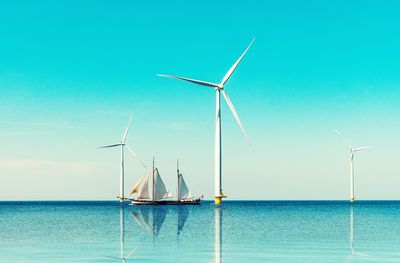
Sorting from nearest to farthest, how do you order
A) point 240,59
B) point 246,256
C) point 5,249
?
point 246,256
point 5,249
point 240,59

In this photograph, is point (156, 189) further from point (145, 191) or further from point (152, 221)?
point (152, 221)

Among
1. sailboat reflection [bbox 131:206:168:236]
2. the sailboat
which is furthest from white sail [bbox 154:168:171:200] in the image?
sailboat reflection [bbox 131:206:168:236]

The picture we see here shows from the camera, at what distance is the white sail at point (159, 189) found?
191 metres

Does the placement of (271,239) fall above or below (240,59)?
below

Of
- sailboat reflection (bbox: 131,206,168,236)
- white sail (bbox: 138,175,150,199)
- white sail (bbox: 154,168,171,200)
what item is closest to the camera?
sailboat reflection (bbox: 131,206,168,236)

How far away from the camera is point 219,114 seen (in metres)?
144

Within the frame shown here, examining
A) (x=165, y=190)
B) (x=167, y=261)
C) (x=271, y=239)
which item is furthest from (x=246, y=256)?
(x=165, y=190)

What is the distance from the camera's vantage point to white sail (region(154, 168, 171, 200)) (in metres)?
191

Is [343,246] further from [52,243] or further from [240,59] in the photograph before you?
[240,59]

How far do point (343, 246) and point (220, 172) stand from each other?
87.6 meters

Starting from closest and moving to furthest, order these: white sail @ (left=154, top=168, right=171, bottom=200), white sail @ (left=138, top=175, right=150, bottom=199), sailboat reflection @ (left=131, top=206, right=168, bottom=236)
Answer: sailboat reflection @ (left=131, top=206, right=168, bottom=236) → white sail @ (left=154, top=168, right=171, bottom=200) → white sail @ (left=138, top=175, right=150, bottom=199)

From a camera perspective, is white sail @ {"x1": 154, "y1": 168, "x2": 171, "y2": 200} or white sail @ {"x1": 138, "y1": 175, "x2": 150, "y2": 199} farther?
white sail @ {"x1": 138, "y1": 175, "x2": 150, "y2": 199}

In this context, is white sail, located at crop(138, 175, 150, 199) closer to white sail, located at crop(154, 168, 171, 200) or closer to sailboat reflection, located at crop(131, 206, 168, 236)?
white sail, located at crop(154, 168, 171, 200)

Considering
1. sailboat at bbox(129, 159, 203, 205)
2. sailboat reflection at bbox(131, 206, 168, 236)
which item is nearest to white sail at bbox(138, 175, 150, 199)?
sailboat at bbox(129, 159, 203, 205)
